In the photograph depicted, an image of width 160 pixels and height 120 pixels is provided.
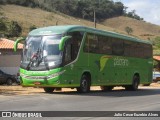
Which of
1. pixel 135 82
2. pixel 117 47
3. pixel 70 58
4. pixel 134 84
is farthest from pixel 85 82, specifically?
pixel 135 82

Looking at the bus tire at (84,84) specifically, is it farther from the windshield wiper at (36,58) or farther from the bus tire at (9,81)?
the bus tire at (9,81)

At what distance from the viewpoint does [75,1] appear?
141 metres

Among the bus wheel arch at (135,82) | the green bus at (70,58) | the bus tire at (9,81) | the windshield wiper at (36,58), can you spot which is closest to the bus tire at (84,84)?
the green bus at (70,58)

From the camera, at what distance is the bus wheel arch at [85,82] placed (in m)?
24.5

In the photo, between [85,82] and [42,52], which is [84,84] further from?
[42,52]

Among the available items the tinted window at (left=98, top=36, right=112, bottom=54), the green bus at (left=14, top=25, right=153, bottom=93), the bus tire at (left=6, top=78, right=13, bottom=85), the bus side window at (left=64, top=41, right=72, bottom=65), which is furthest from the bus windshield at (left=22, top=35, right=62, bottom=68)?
the bus tire at (left=6, top=78, right=13, bottom=85)

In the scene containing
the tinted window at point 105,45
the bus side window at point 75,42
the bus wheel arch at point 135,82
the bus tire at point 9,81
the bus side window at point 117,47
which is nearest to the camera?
the bus side window at point 75,42

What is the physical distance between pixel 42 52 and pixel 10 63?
65.6 feet

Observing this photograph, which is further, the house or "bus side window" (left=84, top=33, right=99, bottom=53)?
the house

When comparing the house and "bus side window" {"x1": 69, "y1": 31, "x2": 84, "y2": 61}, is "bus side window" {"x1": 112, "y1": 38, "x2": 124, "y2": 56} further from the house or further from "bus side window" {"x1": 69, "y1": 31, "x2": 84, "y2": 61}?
the house

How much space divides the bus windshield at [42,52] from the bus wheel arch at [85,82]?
7.64 feet

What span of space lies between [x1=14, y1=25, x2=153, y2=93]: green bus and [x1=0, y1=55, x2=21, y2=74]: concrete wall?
1545cm

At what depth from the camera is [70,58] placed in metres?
23.4

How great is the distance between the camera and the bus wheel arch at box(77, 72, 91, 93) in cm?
2453
